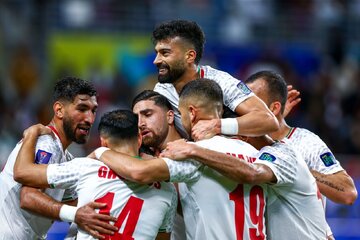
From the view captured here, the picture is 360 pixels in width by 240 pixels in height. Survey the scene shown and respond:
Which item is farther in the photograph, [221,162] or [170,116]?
[170,116]

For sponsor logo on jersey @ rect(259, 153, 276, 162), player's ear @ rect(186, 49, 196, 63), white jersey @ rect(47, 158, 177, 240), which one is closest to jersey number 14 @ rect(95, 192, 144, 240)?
white jersey @ rect(47, 158, 177, 240)

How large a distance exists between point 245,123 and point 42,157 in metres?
1.44

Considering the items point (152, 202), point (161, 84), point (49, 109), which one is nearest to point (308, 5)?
point (49, 109)

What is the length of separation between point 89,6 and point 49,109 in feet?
8.33

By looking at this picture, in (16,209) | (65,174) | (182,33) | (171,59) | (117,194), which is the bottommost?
(16,209)

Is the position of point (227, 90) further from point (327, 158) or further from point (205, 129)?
point (327, 158)

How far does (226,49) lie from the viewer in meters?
15.6

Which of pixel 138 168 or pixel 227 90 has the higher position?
pixel 227 90

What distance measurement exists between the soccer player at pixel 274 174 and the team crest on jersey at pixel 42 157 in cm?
88

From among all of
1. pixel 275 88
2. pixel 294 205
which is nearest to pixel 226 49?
pixel 275 88

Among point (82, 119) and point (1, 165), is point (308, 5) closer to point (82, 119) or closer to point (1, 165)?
point (1, 165)

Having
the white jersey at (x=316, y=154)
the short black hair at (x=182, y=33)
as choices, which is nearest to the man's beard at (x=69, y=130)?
the short black hair at (x=182, y=33)

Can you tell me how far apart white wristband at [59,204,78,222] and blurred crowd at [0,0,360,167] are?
830 centimetres

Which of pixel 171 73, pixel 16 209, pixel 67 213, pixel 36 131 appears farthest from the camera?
pixel 171 73
